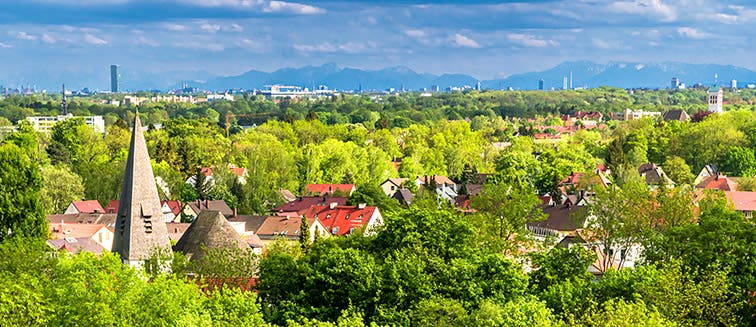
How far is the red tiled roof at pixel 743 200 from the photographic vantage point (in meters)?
72.6

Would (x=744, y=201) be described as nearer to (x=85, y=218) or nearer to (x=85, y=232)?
(x=85, y=218)

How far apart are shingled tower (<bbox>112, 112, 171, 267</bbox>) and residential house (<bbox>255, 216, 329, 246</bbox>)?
23476 millimetres

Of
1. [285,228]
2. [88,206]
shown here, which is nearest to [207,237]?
[285,228]

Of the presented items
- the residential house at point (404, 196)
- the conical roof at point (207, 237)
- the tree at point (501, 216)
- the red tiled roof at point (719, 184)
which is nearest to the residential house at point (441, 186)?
the residential house at point (404, 196)

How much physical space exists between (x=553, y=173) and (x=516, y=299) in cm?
5927

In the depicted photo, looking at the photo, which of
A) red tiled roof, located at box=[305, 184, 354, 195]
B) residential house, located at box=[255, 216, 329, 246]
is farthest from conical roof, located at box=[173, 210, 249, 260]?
red tiled roof, located at box=[305, 184, 354, 195]

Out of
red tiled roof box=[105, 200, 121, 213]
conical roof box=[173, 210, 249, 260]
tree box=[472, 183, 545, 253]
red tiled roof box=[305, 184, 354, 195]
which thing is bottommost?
red tiled roof box=[305, 184, 354, 195]

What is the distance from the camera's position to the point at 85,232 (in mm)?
58219

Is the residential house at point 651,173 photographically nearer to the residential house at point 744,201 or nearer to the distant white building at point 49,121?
the residential house at point 744,201

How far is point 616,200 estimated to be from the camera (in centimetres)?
4666

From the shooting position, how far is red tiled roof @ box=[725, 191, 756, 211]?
7256 cm

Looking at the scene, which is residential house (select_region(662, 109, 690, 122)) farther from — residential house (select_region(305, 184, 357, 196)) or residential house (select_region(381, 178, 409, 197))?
residential house (select_region(305, 184, 357, 196))

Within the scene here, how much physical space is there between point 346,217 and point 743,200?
28.1 metres

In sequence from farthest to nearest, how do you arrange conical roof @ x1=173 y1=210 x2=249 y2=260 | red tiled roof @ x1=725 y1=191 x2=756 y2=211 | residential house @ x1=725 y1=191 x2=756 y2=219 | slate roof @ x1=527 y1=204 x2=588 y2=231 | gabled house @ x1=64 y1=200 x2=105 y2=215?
red tiled roof @ x1=725 y1=191 x2=756 y2=211, residential house @ x1=725 y1=191 x2=756 y2=219, gabled house @ x1=64 y1=200 x2=105 y2=215, slate roof @ x1=527 y1=204 x2=588 y2=231, conical roof @ x1=173 y1=210 x2=249 y2=260
